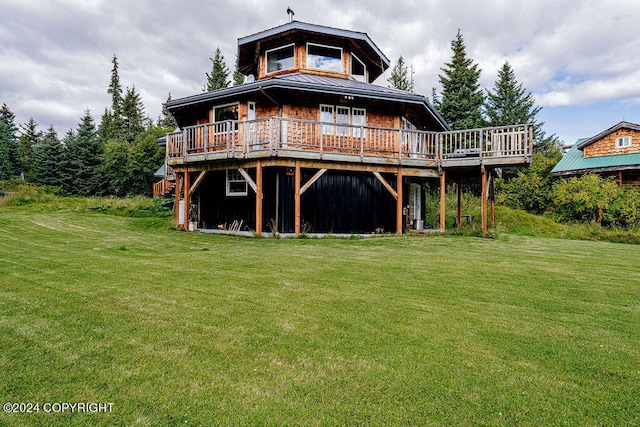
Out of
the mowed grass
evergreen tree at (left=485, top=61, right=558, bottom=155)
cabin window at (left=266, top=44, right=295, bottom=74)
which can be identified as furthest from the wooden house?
the mowed grass

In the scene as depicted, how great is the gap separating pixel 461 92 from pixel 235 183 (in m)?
22.0

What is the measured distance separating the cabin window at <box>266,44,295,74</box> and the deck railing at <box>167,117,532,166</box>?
15.0 feet

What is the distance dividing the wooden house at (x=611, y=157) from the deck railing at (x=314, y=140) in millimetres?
12158

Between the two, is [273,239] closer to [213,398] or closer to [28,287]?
[28,287]

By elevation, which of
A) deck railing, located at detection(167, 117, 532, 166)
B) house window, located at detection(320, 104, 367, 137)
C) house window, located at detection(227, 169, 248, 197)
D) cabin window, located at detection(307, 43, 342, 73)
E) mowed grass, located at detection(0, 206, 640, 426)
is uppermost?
cabin window, located at detection(307, 43, 342, 73)

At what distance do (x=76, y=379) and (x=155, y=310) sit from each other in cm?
133

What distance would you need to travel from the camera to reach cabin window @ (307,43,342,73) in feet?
50.2

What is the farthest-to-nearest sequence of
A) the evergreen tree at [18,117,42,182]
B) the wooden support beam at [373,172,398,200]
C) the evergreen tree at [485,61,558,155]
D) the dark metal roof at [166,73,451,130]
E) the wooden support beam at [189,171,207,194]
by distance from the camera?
the evergreen tree at [18,117,42,182] → the evergreen tree at [485,61,558,155] → the wooden support beam at [189,171,207,194] → the wooden support beam at [373,172,398,200] → the dark metal roof at [166,73,451,130]

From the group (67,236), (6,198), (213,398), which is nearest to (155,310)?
(213,398)

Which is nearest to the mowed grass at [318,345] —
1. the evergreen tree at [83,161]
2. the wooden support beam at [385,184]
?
the wooden support beam at [385,184]

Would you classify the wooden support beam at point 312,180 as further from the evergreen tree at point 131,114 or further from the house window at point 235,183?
the evergreen tree at point 131,114

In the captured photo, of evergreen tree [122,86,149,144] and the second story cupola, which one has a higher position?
evergreen tree [122,86,149,144]

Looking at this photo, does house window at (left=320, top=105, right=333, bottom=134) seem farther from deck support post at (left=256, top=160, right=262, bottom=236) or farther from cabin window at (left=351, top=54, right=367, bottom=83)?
cabin window at (left=351, top=54, right=367, bottom=83)

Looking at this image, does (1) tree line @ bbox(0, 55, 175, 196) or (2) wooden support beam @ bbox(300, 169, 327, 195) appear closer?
(2) wooden support beam @ bbox(300, 169, 327, 195)
